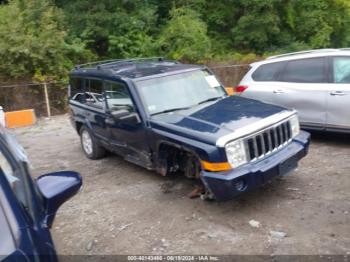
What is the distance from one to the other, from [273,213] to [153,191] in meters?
1.75

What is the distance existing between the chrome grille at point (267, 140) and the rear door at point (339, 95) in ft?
5.98

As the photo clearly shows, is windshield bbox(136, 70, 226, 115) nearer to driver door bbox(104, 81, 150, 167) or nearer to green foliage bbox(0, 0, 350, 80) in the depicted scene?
driver door bbox(104, 81, 150, 167)

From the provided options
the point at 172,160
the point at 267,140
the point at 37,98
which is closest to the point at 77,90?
the point at 172,160

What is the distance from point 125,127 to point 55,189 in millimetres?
3741

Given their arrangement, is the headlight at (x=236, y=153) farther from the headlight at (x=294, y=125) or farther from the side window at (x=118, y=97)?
the side window at (x=118, y=97)

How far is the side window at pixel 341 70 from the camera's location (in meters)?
7.29

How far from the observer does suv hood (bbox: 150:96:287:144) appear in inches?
206

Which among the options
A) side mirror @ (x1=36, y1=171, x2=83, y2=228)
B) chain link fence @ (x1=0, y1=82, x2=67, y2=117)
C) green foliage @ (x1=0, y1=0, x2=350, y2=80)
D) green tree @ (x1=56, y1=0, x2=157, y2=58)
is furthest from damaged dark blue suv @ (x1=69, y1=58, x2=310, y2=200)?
green tree @ (x1=56, y1=0, x2=157, y2=58)

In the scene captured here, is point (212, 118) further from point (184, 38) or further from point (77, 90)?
point (184, 38)

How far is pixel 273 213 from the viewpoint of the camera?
5238 millimetres

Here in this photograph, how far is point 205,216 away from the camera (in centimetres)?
531

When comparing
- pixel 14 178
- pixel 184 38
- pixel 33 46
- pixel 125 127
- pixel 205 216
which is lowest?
pixel 205 216

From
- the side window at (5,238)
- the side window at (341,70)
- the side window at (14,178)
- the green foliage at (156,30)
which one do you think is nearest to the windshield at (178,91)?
the side window at (341,70)

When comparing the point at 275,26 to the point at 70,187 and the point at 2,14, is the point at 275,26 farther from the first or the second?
the point at 70,187
